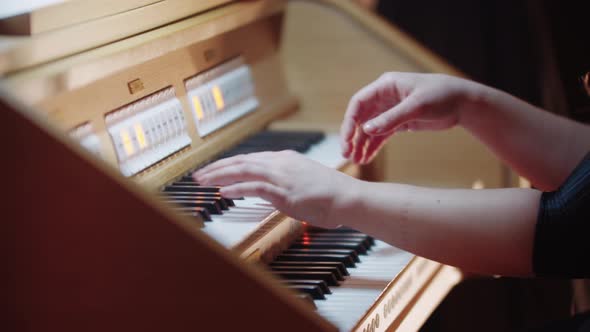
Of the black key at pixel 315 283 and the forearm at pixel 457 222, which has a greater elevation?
the forearm at pixel 457 222

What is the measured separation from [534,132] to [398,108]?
0.86 ft

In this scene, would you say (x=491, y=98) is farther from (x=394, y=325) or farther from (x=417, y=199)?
(x=394, y=325)

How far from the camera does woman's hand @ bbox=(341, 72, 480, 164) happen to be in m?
1.45

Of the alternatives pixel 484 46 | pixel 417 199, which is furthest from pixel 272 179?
pixel 484 46

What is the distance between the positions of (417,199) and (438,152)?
0.85 metres

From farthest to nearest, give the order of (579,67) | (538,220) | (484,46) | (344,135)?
(484,46)
(579,67)
(344,135)
(538,220)

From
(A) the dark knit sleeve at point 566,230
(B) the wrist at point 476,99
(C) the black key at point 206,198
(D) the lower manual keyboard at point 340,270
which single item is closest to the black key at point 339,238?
(D) the lower manual keyboard at point 340,270

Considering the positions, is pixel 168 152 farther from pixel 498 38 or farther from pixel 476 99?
pixel 498 38

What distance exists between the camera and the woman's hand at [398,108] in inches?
57.0

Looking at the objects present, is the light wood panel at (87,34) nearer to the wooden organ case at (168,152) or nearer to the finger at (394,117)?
the wooden organ case at (168,152)

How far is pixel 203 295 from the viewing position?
1.01m

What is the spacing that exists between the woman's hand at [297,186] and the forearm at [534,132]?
357mm

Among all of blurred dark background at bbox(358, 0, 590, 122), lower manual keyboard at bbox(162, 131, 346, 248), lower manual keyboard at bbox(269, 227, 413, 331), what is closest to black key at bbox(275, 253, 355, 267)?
lower manual keyboard at bbox(269, 227, 413, 331)

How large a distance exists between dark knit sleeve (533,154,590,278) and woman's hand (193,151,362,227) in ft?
0.94
